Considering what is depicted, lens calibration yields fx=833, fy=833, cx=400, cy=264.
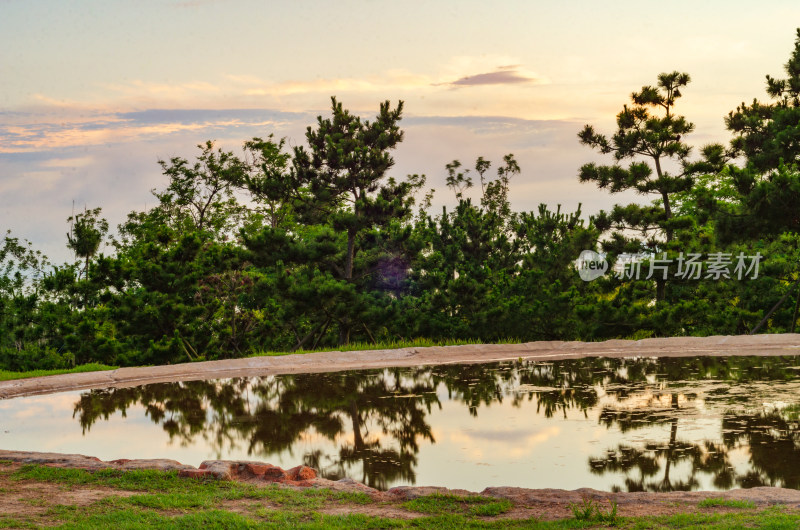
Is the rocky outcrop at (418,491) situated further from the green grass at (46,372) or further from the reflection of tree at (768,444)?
the green grass at (46,372)

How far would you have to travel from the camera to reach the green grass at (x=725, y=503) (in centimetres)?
643

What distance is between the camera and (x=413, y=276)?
76.3 ft

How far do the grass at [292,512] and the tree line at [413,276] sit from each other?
42.7 feet

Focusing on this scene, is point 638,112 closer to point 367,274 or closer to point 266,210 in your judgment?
point 367,274

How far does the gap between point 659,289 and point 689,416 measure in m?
13.2

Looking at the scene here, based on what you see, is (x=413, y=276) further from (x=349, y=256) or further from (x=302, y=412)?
(x=302, y=412)

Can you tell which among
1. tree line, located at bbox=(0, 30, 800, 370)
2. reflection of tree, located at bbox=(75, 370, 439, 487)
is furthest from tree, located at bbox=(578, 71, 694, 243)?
reflection of tree, located at bbox=(75, 370, 439, 487)

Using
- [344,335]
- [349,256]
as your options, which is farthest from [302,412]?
[349,256]

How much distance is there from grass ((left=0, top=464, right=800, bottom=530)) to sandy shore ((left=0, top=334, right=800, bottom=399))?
378 inches

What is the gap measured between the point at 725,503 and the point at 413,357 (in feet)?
42.3

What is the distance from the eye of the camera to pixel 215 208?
37.2 metres

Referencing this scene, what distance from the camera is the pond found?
28.4ft

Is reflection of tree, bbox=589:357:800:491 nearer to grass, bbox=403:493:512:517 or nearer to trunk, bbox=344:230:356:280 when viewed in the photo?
grass, bbox=403:493:512:517

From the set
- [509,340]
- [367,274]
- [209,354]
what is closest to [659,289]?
[509,340]
